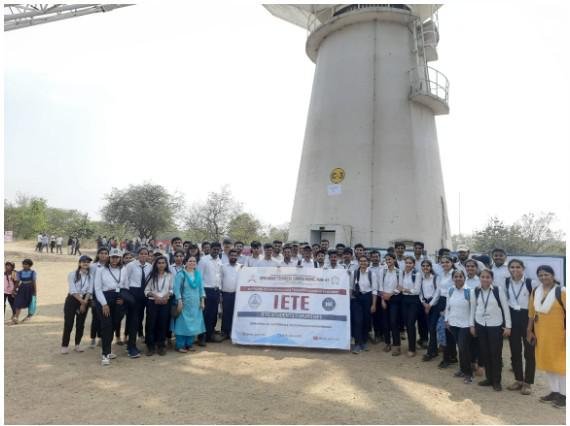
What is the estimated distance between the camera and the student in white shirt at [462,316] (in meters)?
5.55

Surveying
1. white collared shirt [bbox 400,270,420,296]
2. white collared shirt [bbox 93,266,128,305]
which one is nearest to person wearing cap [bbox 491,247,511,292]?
white collared shirt [bbox 400,270,420,296]

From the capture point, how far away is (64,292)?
1395 centimetres

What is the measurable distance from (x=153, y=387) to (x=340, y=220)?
9.66 m

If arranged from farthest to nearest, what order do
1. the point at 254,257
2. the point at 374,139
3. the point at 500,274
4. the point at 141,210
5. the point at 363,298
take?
the point at 141,210 → the point at 374,139 → the point at 254,257 → the point at 363,298 → the point at 500,274

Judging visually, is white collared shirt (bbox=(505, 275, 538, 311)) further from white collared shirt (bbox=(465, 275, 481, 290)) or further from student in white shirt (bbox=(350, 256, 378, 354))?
student in white shirt (bbox=(350, 256, 378, 354))

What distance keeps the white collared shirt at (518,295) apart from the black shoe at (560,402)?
1147 mm

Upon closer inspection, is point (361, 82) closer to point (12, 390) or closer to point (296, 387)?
point (296, 387)

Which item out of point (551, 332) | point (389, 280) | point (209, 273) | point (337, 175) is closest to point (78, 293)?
point (209, 273)

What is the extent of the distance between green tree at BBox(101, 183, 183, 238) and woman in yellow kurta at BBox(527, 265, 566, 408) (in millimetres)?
38801

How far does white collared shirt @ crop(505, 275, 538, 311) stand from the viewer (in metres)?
5.35

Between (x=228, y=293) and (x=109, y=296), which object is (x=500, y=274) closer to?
(x=228, y=293)

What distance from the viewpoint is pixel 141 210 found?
1566 inches

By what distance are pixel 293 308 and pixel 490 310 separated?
3.35 metres

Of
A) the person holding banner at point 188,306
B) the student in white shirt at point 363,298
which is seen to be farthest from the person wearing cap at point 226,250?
the student in white shirt at point 363,298
